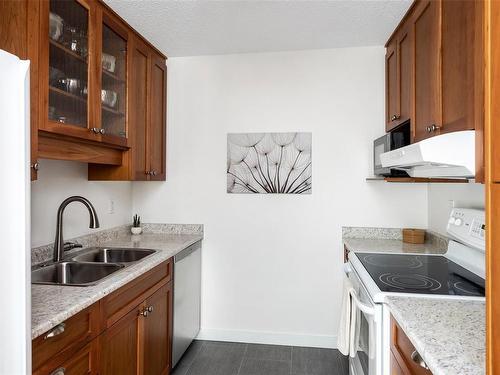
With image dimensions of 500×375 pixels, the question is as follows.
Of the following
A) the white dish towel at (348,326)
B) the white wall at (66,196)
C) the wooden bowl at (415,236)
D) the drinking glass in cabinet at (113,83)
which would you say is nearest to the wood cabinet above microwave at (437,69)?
the wooden bowl at (415,236)

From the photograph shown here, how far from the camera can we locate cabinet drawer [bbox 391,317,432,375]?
1.05 m

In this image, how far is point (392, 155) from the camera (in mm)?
1610

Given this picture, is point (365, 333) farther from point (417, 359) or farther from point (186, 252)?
point (186, 252)

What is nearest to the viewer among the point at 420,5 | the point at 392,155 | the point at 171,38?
the point at 392,155

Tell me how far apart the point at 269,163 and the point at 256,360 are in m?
1.52

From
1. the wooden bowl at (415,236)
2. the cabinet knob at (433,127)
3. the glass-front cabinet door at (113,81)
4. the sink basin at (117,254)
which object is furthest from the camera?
the wooden bowl at (415,236)

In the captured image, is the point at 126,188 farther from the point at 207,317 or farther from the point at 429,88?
the point at 429,88

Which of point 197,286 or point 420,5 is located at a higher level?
point 420,5

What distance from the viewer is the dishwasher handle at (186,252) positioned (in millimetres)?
2316

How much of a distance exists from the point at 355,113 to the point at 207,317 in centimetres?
210

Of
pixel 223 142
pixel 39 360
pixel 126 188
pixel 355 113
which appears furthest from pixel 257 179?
pixel 39 360

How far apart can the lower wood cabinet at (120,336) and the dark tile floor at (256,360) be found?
31cm

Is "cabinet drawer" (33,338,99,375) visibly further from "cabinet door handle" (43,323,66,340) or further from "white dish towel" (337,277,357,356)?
"white dish towel" (337,277,357,356)

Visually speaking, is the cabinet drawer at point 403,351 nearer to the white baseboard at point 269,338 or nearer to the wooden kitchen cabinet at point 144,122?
the white baseboard at point 269,338
